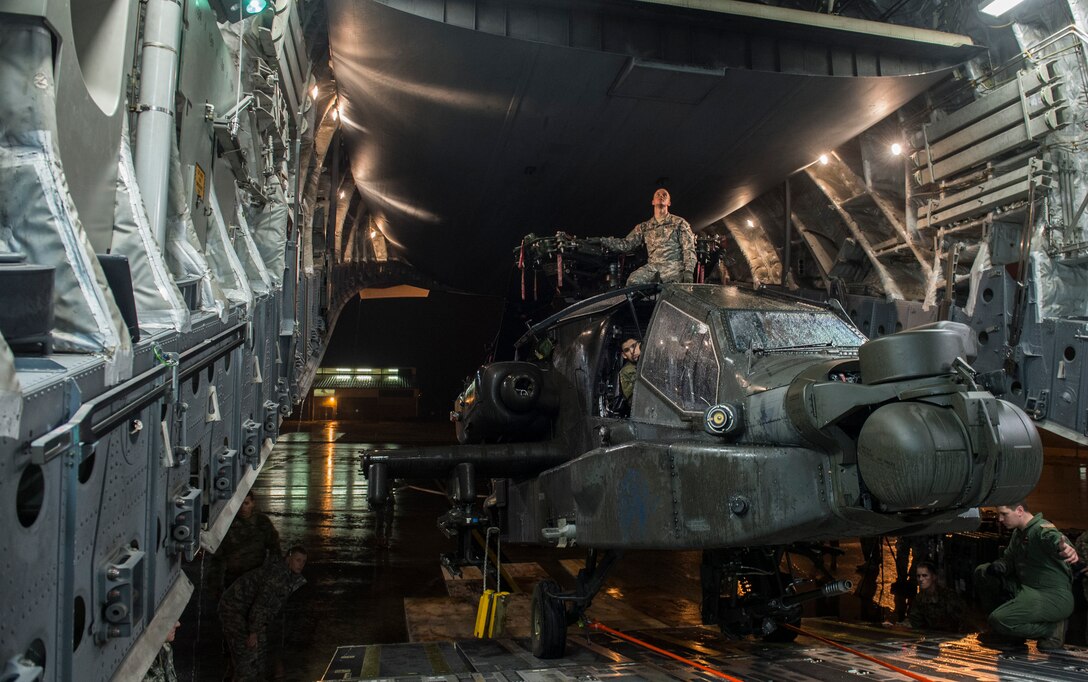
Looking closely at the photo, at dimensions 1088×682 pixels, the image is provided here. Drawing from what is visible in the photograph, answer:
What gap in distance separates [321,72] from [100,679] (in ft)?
27.0

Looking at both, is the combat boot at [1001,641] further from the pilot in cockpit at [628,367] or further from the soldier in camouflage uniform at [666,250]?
the soldier in camouflage uniform at [666,250]

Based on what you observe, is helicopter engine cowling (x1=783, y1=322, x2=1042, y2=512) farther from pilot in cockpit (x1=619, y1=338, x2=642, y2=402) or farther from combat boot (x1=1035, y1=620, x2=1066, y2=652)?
combat boot (x1=1035, y1=620, x2=1066, y2=652)

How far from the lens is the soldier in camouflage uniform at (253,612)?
18.7 feet

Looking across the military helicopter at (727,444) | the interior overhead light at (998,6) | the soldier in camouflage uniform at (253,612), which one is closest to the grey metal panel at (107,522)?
the military helicopter at (727,444)

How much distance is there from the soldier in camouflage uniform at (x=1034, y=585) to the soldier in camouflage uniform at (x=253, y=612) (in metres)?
5.21

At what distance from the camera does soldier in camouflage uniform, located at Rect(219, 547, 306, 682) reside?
571cm

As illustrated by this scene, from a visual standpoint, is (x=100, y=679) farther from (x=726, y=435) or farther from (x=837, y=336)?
(x=837, y=336)

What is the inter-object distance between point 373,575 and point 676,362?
5.87 meters

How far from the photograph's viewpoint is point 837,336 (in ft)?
16.4

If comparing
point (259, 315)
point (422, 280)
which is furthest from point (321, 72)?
point (422, 280)

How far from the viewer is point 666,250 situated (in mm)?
6672

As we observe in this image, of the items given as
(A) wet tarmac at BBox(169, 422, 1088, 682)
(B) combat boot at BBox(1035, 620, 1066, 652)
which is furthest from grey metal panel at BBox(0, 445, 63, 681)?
(B) combat boot at BBox(1035, 620, 1066, 652)

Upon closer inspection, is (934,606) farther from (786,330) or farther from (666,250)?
(666,250)

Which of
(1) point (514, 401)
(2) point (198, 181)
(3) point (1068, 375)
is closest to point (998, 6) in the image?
(3) point (1068, 375)
